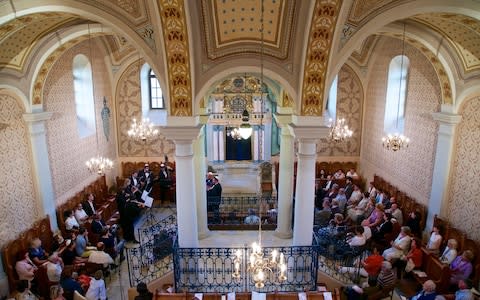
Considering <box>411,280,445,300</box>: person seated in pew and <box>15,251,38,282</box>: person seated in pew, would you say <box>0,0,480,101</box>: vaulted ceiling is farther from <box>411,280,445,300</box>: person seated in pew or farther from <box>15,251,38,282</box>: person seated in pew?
<box>411,280,445,300</box>: person seated in pew

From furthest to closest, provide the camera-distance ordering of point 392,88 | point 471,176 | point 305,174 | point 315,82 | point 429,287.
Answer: point 392,88 < point 471,176 < point 305,174 < point 315,82 < point 429,287

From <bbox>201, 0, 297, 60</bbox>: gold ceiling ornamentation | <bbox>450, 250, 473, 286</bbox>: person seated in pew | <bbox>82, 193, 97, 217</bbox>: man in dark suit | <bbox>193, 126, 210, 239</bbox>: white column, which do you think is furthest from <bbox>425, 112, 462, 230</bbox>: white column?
<bbox>82, 193, 97, 217</bbox>: man in dark suit

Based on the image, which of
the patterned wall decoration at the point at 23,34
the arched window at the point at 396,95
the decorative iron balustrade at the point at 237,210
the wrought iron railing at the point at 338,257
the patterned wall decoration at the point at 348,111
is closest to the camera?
the patterned wall decoration at the point at 23,34

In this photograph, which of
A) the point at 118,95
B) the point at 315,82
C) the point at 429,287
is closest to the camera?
the point at 429,287

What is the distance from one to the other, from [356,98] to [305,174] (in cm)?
789

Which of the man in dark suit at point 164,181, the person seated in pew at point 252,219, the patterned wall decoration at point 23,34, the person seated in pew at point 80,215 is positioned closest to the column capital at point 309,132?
the person seated in pew at point 252,219

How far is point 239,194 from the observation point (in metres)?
15.0

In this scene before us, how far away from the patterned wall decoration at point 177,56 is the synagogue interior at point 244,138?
3 cm

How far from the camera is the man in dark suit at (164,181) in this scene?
14.1m

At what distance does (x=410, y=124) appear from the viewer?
38.0 feet

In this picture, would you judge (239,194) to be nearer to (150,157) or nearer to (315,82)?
(150,157)

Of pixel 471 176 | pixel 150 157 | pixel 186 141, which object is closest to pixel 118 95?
pixel 150 157

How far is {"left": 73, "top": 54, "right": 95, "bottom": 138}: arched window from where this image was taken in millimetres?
12500

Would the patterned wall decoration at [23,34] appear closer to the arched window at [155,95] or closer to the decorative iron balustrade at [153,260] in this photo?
the decorative iron balustrade at [153,260]
